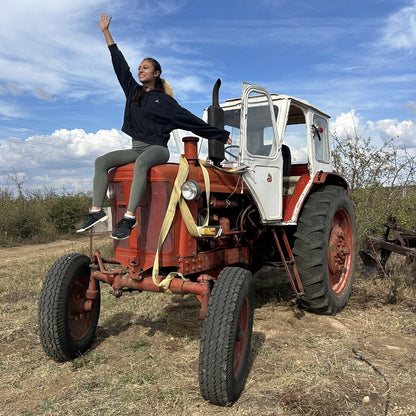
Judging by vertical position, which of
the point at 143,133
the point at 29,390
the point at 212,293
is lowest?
the point at 29,390

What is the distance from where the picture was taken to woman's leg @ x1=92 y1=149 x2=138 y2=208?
10.8ft

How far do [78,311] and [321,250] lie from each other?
258 cm

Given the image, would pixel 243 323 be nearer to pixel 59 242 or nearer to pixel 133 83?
pixel 133 83

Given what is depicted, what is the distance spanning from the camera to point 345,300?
4.96 metres

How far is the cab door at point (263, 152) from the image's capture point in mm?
3717

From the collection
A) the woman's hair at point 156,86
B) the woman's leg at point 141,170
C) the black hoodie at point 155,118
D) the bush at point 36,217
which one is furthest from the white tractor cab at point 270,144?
the bush at point 36,217

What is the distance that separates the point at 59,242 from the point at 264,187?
1095 cm

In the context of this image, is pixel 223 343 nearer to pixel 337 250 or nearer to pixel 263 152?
pixel 263 152

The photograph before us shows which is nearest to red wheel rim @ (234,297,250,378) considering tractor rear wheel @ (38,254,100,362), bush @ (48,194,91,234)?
tractor rear wheel @ (38,254,100,362)

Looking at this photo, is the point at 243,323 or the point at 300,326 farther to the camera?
the point at 300,326

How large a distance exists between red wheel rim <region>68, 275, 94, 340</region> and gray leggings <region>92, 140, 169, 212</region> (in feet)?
3.10

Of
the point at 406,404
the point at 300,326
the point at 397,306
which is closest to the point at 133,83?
the point at 300,326

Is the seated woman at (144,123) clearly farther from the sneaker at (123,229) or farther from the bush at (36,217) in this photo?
the bush at (36,217)

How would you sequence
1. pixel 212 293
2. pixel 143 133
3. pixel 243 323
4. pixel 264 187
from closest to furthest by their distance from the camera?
pixel 212 293 → pixel 243 323 → pixel 143 133 → pixel 264 187
